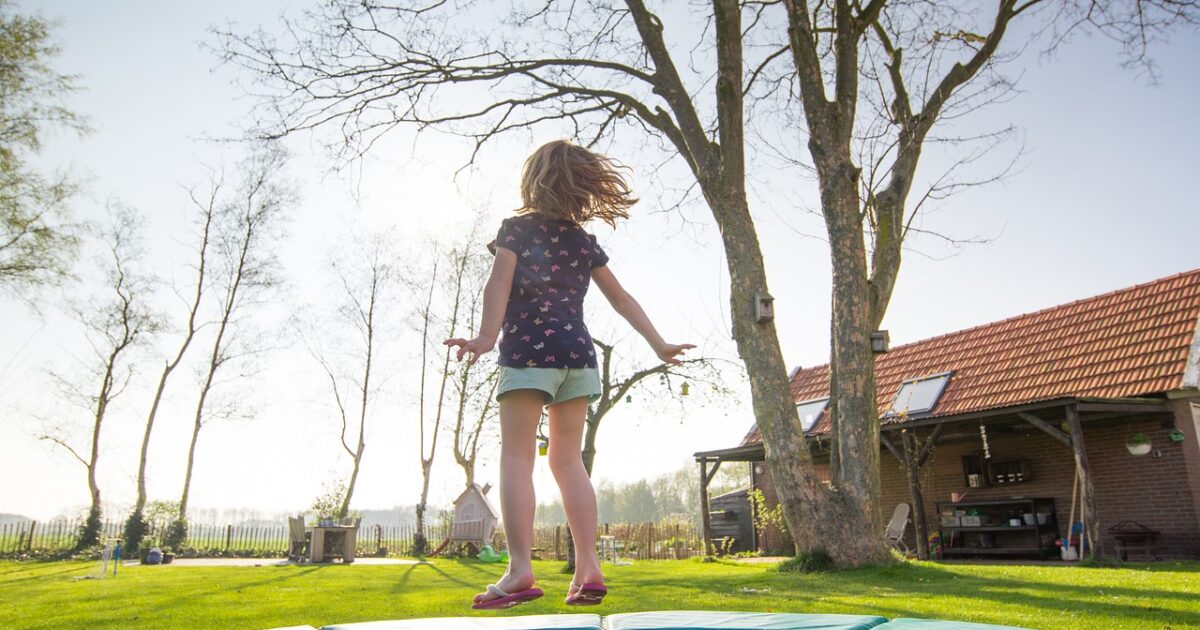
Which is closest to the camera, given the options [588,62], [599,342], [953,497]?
[588,62]

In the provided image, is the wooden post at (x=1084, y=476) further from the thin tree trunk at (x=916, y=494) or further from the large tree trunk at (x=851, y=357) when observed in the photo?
the large tree trunk at (x=851, y=357)

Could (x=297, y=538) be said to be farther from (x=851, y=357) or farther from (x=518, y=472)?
(x=518, y=472)

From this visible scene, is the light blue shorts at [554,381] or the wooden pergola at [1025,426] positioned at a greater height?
the wooden pergola at [1025,426]

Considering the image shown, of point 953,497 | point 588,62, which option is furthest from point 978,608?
point 953,497

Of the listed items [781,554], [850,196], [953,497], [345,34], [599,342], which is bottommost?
[781,554]

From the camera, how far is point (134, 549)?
17141 millimetres

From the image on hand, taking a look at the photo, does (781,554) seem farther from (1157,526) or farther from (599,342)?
(599,342)

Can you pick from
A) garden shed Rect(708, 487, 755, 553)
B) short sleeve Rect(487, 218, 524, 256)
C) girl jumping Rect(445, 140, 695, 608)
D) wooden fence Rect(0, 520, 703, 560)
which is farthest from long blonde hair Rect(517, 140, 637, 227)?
garden shed Rect(708, 487, 755, 553)

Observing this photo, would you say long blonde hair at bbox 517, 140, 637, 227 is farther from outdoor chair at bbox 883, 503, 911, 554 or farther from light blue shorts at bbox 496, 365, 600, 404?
outdoor chair at bbox 883, 503, 911, 554

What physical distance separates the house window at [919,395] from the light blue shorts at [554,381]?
12.9 metres

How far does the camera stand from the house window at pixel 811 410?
16539 millimetres

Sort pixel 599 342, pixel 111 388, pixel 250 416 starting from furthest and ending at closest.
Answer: pixel 250 416 → pixel 111 388 → pixel 599 342

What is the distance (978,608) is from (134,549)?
59.4 ft

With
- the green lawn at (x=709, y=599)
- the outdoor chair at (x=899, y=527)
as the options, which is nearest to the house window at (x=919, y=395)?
the outdoor chair at (x=899, y=527)
